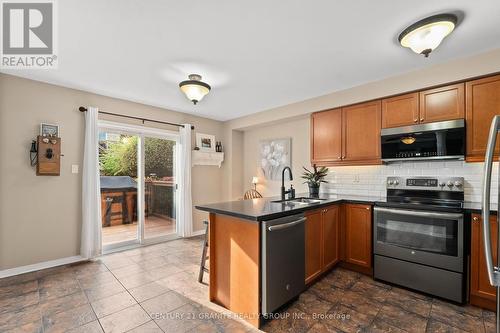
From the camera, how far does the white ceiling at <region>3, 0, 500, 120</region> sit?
71.7 inches

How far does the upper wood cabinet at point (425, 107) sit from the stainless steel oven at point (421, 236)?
115 centimetres

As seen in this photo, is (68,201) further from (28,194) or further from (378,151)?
(378,151)

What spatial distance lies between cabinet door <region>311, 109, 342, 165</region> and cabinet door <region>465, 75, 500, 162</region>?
4.72 feet

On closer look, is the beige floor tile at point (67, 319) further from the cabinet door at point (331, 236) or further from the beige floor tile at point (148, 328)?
the cabinet door at point (331, 236)

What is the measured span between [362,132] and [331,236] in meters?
1.54

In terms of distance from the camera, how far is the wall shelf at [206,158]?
4.91 metres

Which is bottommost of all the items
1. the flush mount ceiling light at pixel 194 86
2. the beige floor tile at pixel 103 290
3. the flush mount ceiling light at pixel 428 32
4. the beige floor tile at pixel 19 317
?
the beige floor tile at pixel 103 290

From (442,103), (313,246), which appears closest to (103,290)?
(313,246)

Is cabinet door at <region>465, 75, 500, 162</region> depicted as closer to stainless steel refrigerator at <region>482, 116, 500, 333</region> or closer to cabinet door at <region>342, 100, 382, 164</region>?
cabinet door at <region>342, 100, 382, 164</region>

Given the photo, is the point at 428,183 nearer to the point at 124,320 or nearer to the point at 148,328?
the point at 148,328

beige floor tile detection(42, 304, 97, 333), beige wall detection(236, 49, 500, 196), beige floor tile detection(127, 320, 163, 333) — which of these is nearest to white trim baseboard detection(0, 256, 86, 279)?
beige floor tile detection(42, 304, 97, 333)

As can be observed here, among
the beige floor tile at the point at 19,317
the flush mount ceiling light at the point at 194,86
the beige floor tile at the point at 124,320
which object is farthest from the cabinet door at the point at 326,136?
the beige floor tile at the point at 19,317

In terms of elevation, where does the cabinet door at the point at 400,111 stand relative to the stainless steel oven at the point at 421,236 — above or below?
above

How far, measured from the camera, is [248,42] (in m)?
2.29
